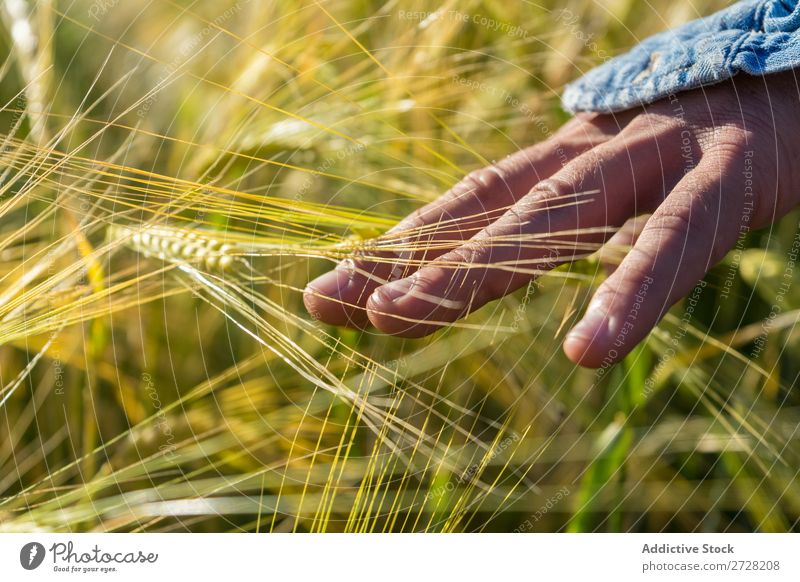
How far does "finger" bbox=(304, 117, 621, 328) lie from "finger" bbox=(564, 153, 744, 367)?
12 centimetres

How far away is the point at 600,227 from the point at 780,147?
158mm

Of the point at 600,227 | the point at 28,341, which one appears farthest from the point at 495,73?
the point at 28,341

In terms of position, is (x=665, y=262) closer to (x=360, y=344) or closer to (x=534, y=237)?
(x=534, y=237)

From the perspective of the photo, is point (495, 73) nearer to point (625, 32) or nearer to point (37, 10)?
point (625, 32)

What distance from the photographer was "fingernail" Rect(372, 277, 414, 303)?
463 millimetres

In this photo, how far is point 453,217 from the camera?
0.59m

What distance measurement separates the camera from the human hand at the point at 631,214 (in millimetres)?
453

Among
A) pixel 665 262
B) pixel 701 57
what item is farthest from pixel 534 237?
pixel 701 57

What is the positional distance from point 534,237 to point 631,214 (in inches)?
5.0
